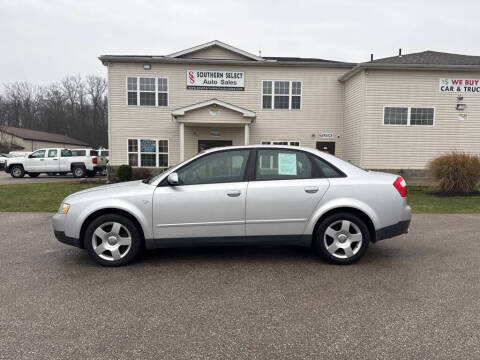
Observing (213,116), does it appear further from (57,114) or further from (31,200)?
(57,114)

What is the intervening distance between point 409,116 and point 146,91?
1330cm

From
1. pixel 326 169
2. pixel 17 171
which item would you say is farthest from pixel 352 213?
pixel 17 171

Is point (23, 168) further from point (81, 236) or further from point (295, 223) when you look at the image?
point (295, 223)

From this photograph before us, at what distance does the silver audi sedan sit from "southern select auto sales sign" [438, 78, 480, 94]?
14.1m

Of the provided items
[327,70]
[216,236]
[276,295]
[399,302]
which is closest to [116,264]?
[216,236]


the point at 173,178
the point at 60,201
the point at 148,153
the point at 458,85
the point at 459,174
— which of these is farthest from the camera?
the point at 148,153

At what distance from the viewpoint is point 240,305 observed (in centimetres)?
315

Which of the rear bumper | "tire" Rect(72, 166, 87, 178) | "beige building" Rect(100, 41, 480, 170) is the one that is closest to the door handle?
the rear bumper

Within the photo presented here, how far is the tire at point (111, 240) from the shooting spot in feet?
13.7

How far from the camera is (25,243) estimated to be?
5.39 meters

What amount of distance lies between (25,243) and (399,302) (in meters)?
5.64

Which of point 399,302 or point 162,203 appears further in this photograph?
point 162,203

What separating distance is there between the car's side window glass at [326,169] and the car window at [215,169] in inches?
39.0

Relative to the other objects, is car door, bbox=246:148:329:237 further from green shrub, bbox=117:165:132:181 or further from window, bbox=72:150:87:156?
window, bbox=72:150:87:156
